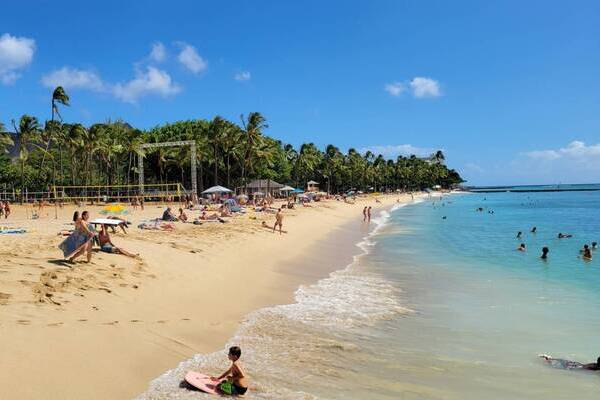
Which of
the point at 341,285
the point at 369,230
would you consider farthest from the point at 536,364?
the point at 369,230

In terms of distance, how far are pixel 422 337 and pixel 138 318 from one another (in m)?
4.91

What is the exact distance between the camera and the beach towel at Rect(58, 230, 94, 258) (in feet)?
33.0

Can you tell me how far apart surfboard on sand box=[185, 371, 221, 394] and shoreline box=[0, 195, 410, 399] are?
48 cm

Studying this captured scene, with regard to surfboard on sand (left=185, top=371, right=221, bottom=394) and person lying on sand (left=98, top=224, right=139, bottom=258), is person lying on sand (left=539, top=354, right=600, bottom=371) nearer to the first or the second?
surfboard on sand (left=185, top=371, right=221, bottom=394)

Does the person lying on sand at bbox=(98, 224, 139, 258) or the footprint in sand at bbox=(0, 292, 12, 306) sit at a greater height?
the person lying on sand at bbox=(98, 224, 139, 258)

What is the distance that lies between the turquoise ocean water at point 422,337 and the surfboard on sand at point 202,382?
12cm

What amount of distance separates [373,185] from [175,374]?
4707 inches

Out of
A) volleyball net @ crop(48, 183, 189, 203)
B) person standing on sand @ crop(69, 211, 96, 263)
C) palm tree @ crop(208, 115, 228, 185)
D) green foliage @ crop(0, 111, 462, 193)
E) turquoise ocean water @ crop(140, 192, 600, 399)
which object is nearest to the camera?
turquoise ocean water @ crop(140, 192, 600, 399)

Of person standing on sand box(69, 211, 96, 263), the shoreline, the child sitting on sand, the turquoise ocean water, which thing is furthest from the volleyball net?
the child sitting on sand

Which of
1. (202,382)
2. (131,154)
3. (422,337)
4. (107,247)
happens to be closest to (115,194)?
(131,154)

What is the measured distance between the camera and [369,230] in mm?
33219

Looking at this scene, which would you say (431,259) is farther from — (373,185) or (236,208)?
(373,185)

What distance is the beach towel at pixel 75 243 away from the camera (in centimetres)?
1005

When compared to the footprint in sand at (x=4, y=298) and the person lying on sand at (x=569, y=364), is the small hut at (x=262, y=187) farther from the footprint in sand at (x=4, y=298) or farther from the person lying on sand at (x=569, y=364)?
the person lying on sand at (x=569, y=364)
